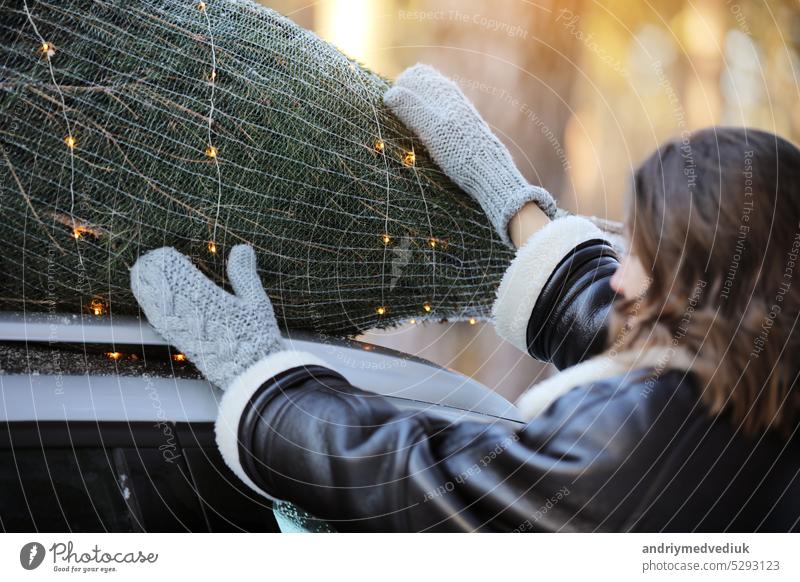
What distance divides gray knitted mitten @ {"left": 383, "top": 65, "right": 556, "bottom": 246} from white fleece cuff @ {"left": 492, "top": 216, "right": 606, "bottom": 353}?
3 centimetres

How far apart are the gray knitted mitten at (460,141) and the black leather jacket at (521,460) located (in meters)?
0.18

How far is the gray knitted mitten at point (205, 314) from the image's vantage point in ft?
1.63

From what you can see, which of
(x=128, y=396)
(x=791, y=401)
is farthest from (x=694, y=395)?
(x=128, y=396)

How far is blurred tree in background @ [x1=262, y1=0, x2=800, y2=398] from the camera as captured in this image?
2.01 ft

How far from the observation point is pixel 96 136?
50cm

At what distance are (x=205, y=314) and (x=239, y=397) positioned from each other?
0.06m

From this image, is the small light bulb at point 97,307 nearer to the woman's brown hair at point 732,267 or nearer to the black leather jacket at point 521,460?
the black leather jacket at point 521,460

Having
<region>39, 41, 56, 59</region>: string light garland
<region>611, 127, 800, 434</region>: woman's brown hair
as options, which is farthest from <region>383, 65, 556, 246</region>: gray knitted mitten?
<region>39, 41, 56, 59</region>: string light garland

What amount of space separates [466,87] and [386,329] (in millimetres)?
208

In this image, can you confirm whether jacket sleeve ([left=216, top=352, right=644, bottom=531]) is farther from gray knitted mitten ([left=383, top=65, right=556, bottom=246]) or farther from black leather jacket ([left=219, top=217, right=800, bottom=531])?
gray knitted mitten ([left=383, top=65, right=556, bottom=246])

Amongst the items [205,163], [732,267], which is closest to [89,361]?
[205,163]

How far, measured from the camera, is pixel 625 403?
1.46 feet

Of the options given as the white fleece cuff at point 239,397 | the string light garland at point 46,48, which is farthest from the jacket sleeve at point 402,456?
the string light garland at point 46,48

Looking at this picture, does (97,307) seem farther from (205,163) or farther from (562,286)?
(562,286)
